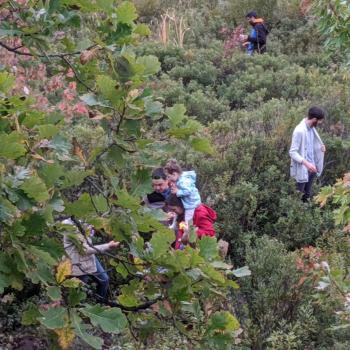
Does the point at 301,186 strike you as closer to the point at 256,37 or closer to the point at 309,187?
the point at 309,187

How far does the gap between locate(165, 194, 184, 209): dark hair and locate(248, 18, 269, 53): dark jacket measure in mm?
8938

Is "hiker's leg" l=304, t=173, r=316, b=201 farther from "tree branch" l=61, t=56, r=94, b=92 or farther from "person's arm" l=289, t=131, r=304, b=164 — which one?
"tree branch" l=61, t=56, r=94, b=92

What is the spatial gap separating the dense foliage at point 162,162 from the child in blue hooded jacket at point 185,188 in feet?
1.87

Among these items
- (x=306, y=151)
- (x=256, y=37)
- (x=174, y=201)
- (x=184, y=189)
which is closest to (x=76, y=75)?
(x=184, y=189)

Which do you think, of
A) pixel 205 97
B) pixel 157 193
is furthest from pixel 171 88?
pixel 157 193

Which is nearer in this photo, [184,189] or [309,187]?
[184,189]

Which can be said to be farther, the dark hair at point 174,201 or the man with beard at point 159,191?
the dark hair at point 174,201

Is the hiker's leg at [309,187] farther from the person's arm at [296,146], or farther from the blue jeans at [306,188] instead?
the person's arm at [296,146]

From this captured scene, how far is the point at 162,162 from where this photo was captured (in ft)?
7.22

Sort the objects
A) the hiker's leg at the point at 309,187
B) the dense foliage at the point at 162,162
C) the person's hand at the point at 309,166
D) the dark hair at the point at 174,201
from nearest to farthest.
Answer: the dense foliage at the point at 162,162 < the dark hair at the point at 174,201 < the person's hand at the point at 309,166 < the hiker's leg at the point at 309,187

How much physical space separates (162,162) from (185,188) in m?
4.19

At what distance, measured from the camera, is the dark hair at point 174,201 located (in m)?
6.45

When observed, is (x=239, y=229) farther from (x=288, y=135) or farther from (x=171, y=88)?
(x=171, y=88)

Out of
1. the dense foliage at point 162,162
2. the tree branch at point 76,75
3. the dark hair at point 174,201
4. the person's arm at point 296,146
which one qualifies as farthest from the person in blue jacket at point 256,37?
the tree branch at point 76,75
